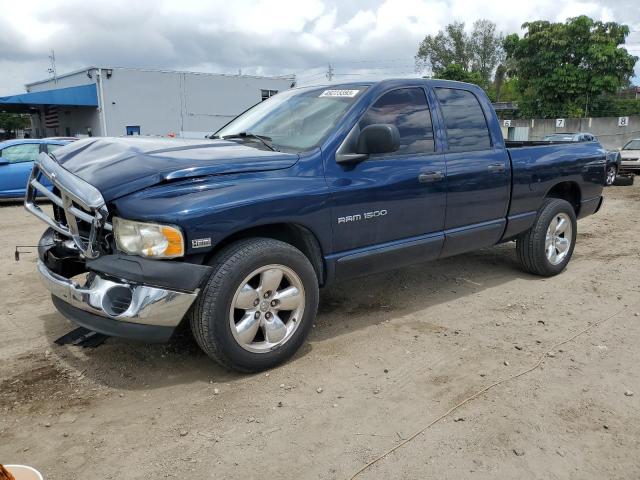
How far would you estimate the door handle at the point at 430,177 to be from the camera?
424cm

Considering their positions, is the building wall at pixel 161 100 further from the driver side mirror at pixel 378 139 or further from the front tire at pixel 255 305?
the front tire at pixel 255 305

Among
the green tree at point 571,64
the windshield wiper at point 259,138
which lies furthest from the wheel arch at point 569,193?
the green tree at point 571,64

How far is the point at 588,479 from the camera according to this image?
100 inches

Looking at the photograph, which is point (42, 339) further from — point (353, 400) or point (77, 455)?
point (353, 400)

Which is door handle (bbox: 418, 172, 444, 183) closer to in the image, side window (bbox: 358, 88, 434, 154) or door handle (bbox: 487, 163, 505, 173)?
side window (bbox: 358, 88, 434, 154)

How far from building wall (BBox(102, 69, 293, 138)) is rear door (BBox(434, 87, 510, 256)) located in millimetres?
23677

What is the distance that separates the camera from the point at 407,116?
4336 mm

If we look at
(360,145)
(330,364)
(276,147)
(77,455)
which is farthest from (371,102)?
(77,455)

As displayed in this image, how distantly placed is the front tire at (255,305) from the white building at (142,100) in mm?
26163

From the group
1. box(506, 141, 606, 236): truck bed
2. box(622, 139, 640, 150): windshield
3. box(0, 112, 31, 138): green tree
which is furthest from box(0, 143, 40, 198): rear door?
box(0, 112, 31, 138): green tree

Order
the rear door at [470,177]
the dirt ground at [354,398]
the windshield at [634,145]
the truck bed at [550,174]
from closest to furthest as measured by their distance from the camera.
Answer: the dirt ground at [354,398], the rear door at [470,177], the truck bed at [550,174], the windshield at [634,145]

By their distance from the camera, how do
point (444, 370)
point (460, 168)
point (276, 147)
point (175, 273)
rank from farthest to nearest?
point (460, 168)
point (276, 147)
point (444, 370)
point (175, 273)

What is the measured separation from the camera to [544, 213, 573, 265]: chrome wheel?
5676 millimetres

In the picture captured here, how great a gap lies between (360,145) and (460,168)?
118 cm
